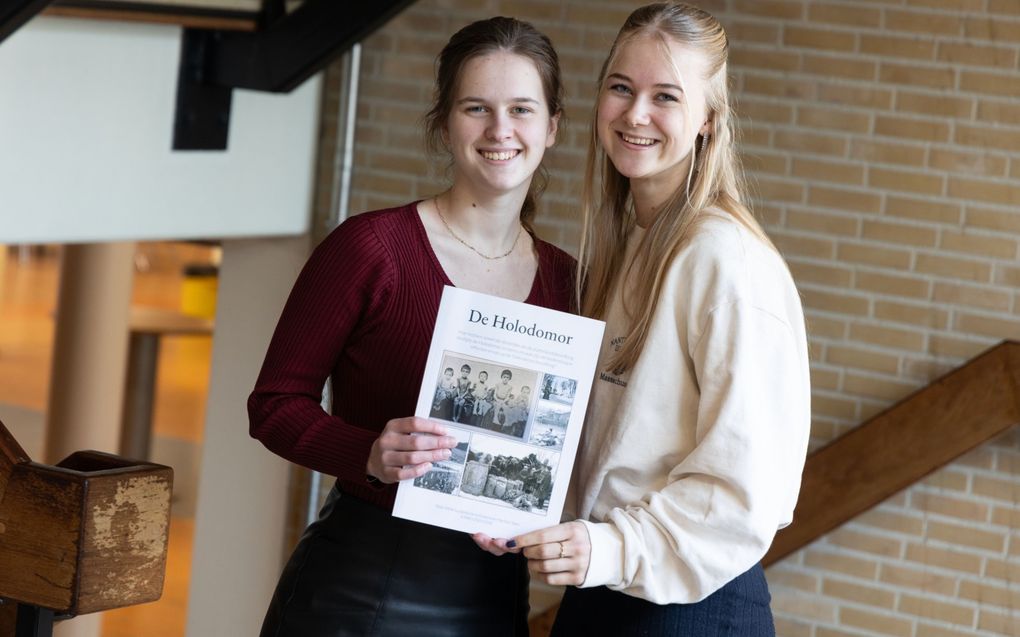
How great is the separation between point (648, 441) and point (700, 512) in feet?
0.44

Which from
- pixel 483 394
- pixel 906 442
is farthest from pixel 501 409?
pixel 906 442

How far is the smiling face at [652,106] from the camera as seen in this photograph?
72.1 inches

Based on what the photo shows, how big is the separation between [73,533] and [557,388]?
2.31 feet

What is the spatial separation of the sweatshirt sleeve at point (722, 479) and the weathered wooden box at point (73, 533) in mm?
630

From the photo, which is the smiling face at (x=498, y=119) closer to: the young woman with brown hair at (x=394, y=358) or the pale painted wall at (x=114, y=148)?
the young woman with brown hair at (x=394, y=358)

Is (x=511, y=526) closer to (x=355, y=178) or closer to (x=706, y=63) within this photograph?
(x=706, y=63)

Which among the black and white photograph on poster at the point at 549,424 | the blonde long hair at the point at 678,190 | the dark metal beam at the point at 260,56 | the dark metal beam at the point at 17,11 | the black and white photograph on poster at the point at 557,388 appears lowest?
the black and white photograph on poster at the point at 549,424

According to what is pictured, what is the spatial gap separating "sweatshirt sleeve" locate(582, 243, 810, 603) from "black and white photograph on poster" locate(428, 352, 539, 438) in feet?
0.62

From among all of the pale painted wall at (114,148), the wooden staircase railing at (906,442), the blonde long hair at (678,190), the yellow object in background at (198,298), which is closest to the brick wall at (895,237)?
the wooden staircase railing at (906,442)

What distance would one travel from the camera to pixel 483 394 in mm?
1749

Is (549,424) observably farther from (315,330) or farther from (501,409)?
(315,330)

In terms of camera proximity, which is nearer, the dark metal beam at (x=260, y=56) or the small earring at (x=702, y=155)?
the small earring at (x=702, y=155)

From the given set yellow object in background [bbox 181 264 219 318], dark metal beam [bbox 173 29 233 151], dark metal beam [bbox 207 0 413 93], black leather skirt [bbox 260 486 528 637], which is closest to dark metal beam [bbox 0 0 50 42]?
dark metal beam [bbox 173 29 233 151]

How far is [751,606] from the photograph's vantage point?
74.5 inches
